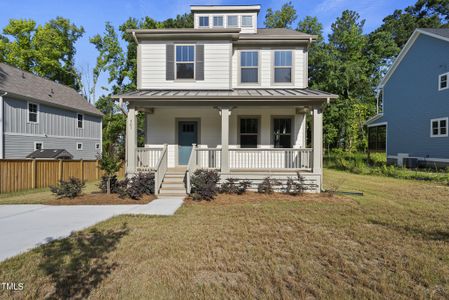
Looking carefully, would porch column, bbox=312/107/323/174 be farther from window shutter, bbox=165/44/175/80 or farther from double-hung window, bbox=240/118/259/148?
window shutter, bbox=165/44/175/80

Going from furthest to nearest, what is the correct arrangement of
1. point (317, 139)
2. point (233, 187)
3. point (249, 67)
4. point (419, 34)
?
point (419, 34) → point (249, 67) → point (317, 139) → point (233, 187)

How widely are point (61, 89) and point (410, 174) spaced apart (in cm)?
2689

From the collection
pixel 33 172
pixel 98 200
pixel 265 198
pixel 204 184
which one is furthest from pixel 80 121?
pixel 265 198

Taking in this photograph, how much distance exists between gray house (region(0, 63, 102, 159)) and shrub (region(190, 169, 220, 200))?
522 inches

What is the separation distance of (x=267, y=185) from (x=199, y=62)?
6250 mm

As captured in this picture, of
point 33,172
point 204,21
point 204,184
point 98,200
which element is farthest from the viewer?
point 204,21

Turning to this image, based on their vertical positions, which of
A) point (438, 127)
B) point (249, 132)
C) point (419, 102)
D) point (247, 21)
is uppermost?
point (247, 21)

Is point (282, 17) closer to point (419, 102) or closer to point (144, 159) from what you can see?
point (419, 102)

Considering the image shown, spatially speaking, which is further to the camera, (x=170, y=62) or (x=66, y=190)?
(x=170, y=62)

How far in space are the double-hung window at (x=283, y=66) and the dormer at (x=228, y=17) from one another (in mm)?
2547

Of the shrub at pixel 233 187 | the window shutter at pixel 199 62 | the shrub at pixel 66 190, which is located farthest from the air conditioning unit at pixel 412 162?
the shrub at pixel 66 190

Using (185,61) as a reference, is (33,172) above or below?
below

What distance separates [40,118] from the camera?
1557cm

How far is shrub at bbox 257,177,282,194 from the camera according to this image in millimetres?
8164
